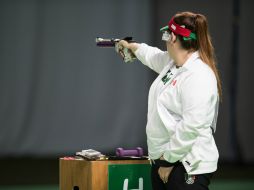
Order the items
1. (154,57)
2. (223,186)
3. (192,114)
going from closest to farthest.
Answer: (192,114) < (154,57) < (223,186)

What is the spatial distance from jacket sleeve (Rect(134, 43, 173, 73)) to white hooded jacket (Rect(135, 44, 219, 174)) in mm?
280

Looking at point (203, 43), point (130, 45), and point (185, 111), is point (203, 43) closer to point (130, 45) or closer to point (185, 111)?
point (185, 111)

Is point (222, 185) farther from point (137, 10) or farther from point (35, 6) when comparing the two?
point (35, 6)

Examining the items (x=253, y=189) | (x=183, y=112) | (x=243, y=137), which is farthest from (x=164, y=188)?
(x=243, y=137)

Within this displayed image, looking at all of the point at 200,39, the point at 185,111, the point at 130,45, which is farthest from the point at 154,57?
the point at 185,111

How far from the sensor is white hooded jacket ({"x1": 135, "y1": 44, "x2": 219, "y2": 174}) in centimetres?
232

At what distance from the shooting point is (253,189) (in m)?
4.81

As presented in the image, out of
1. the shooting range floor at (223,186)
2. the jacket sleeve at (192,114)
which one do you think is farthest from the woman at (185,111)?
the shooting range floor at (223,186)

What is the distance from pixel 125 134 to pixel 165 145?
4.30 m

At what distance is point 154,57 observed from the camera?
2893mm

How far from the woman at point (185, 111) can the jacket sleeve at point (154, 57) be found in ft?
0.88

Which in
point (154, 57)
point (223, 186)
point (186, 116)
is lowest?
point (223, 186)

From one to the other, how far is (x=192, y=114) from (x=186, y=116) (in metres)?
0.03

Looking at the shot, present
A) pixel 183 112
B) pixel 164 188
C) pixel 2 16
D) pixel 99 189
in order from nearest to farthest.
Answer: pixel 183 112 → pixel 164 188 → pixel 99 189 → pixel 2 16
